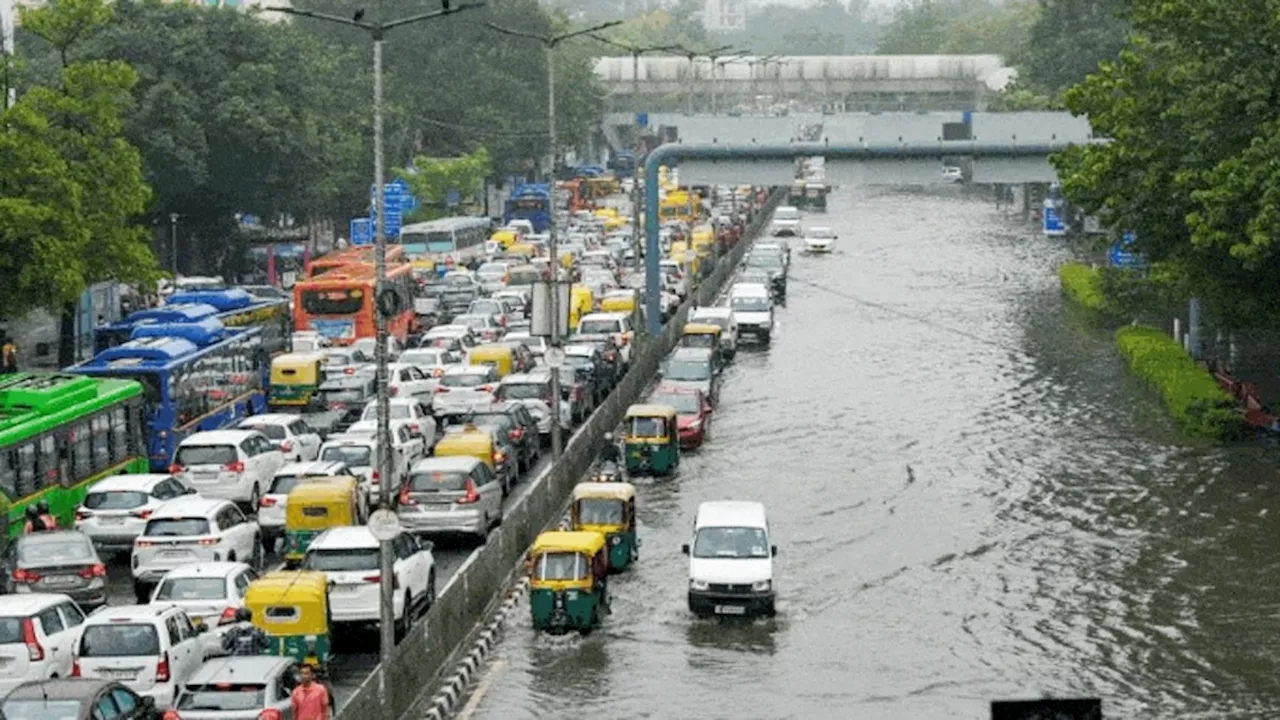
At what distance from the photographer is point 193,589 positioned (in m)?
36.7

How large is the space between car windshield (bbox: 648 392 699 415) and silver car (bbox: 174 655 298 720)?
29741 millimetres

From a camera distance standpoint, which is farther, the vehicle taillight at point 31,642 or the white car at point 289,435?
the white car at point 289,435

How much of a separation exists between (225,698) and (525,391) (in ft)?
92.8

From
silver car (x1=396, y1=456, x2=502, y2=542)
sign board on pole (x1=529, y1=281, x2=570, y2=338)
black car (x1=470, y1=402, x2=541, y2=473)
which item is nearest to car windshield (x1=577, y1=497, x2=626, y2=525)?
silver car (x1=396, y1=456, x2=502, y2=542)

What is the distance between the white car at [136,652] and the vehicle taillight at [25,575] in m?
5.93

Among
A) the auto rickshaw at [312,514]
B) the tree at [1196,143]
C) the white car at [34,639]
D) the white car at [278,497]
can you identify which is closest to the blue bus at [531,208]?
the tree at [1196,143]

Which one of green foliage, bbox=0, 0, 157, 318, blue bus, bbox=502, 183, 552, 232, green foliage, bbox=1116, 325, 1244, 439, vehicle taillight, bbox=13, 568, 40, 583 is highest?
green foliage, bbox=0, 0, 157, 318

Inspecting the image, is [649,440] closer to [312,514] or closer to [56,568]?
[312,514]

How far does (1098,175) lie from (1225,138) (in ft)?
8.96

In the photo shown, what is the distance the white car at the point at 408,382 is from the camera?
6141 centimetres

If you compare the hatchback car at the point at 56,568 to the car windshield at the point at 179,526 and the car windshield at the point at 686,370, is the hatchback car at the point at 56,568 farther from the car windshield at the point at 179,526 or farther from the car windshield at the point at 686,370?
the car windshield at the point at 686,370

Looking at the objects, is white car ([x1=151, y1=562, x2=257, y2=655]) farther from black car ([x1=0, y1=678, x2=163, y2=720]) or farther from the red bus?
the red bus

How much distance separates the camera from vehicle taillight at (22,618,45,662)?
1308 inches

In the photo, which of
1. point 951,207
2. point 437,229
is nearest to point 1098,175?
point 437,229
